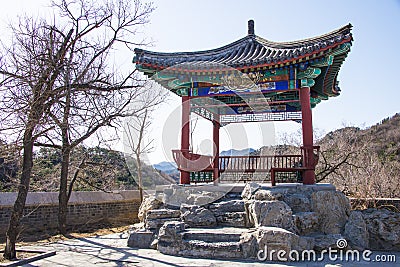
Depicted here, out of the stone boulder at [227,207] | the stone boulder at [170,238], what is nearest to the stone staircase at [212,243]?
the stone boulder at [170,238]

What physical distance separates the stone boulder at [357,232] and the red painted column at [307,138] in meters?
1.26

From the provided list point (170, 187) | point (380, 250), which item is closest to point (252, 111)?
point (170, 187)

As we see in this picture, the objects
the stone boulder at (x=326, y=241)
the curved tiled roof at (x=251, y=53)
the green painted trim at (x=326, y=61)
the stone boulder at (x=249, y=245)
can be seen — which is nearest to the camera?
the stone boulder at (x=249, y=245)

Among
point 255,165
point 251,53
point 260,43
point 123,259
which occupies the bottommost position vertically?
point 123,259

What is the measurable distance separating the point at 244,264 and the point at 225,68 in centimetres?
482

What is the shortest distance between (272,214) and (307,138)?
8.01 feet

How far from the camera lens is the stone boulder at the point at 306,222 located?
6.29 metres

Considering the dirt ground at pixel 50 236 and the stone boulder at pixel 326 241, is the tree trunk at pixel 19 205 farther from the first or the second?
the stone boulder at pixel 326 241

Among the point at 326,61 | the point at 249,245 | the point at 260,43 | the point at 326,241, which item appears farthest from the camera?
the point at 260,43

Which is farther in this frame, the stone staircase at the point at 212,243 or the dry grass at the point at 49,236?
the dry grass at the point at 49,236

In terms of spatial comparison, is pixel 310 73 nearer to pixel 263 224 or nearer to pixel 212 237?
pixel 263 224

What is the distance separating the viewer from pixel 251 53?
9.16m

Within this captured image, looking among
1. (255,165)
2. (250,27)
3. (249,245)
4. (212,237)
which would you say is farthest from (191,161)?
(250,27)

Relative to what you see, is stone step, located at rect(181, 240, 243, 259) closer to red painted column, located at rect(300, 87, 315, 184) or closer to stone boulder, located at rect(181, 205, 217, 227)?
stone boulder, located at rect(181, 205, 217, 227)
